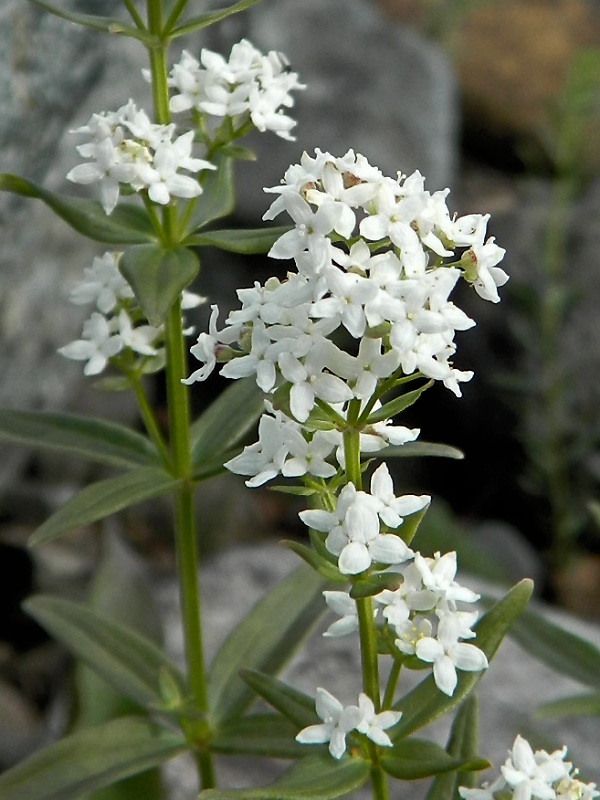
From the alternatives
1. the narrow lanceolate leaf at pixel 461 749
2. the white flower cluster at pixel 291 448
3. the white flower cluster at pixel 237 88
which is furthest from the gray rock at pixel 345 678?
the white flower cluster at pixel 237 88

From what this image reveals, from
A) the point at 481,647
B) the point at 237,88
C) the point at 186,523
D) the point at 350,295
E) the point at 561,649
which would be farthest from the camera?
the point at 561,649

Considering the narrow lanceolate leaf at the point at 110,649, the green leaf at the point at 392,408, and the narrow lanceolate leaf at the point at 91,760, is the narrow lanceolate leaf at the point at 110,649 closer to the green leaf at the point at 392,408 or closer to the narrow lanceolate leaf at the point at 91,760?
the narrow lanceolate leaf at the point at 91,760

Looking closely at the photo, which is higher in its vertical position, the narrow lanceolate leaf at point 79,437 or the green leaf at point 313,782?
the narrow lanceolate leaf at point 79,437

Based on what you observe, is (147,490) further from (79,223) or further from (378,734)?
(378,734)

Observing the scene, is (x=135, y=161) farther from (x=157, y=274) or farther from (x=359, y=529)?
(x=359, y=529)

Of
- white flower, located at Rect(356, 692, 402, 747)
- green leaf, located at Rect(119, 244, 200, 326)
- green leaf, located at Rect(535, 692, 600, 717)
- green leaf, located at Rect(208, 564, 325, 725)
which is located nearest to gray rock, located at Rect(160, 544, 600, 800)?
green leaf, located at Rect(535, 692, 600, 717)

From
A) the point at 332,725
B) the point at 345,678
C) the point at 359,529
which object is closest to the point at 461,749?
the point at 332,725

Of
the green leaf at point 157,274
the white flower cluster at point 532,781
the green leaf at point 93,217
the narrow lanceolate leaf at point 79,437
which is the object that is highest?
the green leaf at point 93,217
